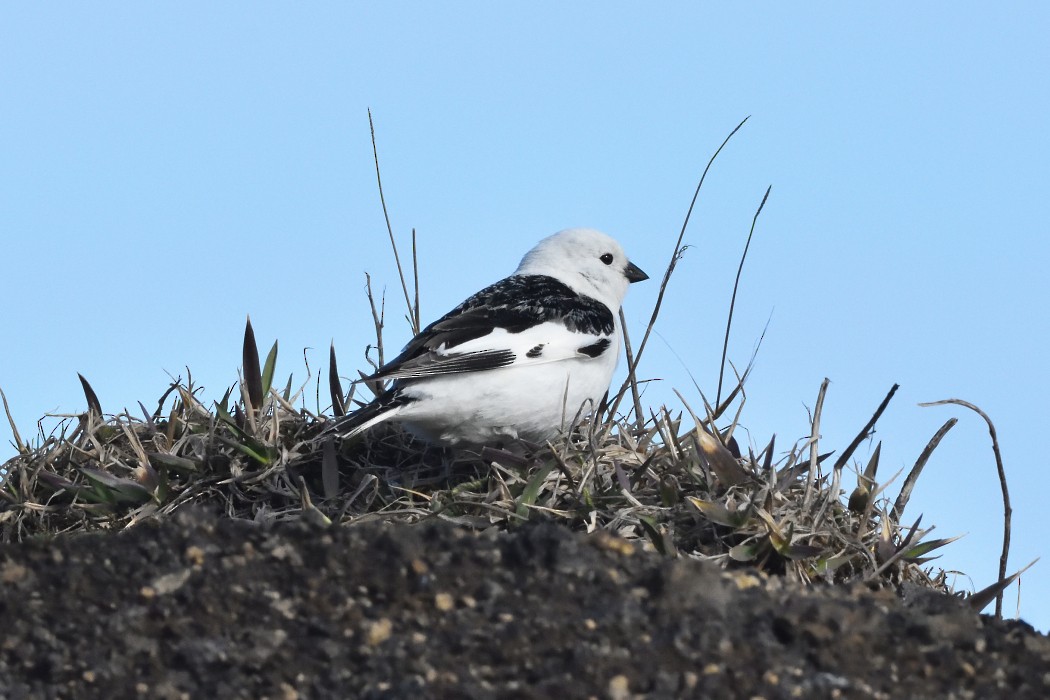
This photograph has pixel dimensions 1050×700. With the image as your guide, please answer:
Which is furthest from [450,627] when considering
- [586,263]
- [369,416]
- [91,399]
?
[586,263]

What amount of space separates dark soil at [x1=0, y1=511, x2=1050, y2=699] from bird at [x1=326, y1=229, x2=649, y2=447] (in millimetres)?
1837

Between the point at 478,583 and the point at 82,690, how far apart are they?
2.97ft

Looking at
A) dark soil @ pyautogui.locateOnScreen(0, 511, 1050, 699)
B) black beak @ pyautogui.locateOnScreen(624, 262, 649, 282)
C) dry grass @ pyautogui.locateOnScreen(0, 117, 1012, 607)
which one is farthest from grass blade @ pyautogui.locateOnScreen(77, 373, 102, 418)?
black beak @ pyautogui.locateOnScreen(624, 262, 649, 282)

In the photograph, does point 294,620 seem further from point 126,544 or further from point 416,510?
point 416,510

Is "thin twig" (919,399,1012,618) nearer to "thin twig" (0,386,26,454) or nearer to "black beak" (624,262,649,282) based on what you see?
"black beak" (624,262,649,282)

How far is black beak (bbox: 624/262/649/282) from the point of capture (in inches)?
265

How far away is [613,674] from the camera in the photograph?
2.54 metres

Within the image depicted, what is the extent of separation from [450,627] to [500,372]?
2.48m

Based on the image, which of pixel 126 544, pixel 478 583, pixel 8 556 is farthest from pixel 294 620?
pixel 8 556

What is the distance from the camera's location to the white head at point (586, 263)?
21.2 feet

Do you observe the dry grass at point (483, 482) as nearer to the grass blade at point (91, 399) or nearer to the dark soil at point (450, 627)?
the grass blade at point (91, 399)

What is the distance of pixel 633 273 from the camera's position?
266 inches

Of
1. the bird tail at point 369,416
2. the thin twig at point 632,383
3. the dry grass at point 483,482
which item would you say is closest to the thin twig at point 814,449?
the dry grass at point 483,482

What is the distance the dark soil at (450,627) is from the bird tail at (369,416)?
5.54 ft
